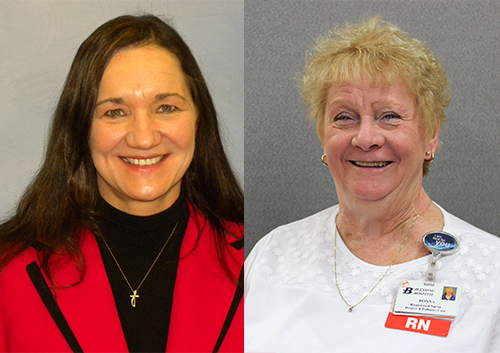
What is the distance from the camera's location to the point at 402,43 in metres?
1.93

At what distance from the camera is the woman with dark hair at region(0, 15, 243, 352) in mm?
1313

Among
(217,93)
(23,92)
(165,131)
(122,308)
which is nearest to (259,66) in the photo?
(217,93)

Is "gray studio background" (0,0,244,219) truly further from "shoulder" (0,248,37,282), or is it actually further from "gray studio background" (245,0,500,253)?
"gray studio background" (245,0,500,253)

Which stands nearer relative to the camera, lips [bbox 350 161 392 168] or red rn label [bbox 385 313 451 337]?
red rn label [bbox 385 313 451 337]

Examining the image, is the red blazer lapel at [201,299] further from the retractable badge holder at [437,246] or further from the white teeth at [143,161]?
the retractable badge holder at [437,246]

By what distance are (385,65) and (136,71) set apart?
1.02m

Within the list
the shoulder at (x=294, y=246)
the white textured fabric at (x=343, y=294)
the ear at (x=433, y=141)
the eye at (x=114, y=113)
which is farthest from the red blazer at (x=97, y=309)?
the ear at (x=433, y=141)

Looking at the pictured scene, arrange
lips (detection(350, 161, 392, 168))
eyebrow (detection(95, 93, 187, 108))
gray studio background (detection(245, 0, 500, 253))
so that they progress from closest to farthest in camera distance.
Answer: eyebrow (detection(95, 93, 187, 108)) → lips (detection(350, 161, 392, 168)) → gray studio background (detection(245, 0, 500, 253))

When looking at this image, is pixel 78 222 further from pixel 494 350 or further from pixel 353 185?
pixel 494 350

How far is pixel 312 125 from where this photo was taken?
234cm

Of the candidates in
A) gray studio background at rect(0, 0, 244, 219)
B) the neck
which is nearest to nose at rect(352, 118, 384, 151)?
the neck

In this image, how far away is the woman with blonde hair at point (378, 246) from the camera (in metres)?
1.76

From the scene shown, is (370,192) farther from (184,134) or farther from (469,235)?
(184,134)

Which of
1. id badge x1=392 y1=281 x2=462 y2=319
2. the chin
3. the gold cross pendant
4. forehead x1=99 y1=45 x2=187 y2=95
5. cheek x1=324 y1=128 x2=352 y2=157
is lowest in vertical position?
id badge x1=392 y1=281 x2=462 y2=319
